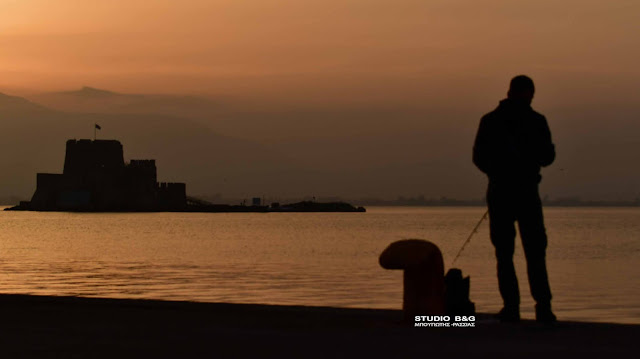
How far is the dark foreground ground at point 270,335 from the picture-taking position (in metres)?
8.34

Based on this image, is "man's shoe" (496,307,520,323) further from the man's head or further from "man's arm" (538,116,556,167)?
the man's head

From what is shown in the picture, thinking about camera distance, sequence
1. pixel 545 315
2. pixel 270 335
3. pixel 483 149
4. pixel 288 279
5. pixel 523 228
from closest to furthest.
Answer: pixel 270 335
pixel 545 315
pixel 523 228
pixel 483 149
pixel 288 279

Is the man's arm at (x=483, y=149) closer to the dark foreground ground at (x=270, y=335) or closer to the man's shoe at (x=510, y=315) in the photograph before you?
the man's shoe at (x=510, y=315)

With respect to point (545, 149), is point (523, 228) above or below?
below

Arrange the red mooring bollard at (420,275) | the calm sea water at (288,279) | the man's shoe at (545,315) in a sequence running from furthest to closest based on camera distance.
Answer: the calm sea water at (288,279) → the red mooring bollard at (420,275) → the man's shoe at (545,315)

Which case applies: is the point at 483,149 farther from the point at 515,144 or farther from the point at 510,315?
the point at 510,315

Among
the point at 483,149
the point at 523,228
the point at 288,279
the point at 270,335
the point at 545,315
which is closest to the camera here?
the point at 270,335

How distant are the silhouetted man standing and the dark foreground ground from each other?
0.44 meters

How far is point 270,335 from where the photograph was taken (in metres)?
9.46

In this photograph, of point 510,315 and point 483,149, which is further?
point 483,149

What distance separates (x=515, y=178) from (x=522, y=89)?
820mm

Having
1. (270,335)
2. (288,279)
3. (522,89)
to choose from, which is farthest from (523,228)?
(288,279)

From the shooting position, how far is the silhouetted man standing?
34.9 feet

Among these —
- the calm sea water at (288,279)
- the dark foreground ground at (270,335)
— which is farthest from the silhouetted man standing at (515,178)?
the calm sea water at (288,279)
